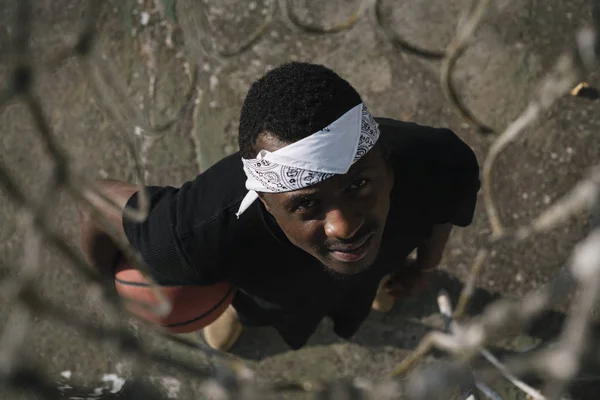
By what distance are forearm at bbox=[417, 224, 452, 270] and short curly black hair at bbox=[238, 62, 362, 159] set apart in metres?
0.43

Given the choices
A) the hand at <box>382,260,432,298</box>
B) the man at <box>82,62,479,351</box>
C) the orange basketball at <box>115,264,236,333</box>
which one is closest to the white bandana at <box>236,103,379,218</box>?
the man at <box>82,62,479,351</box>

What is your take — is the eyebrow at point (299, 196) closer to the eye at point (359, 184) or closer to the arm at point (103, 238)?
the eye at point (359, 184)

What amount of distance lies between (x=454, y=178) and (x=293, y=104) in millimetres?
352

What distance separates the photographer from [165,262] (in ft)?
3.84

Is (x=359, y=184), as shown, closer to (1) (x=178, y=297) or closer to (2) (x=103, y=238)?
(1) (x=178, y=297)

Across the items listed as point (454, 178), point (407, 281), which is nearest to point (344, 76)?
point (407, 281)

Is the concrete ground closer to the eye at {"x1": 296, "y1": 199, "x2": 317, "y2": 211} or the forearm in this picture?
the forearm

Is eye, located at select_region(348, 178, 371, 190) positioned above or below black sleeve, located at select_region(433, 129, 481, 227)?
above

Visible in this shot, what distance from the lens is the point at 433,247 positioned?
1419mm

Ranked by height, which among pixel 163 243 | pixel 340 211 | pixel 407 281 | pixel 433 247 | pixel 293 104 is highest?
pixel 293 104

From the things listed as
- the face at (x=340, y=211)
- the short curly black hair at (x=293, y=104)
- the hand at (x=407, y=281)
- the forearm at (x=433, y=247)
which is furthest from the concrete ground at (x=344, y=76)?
the short curly black hair at (x=293, y=104)

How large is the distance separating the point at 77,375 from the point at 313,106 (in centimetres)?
117

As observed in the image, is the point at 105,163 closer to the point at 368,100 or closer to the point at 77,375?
the point at 77,375

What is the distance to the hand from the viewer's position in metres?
1.59
